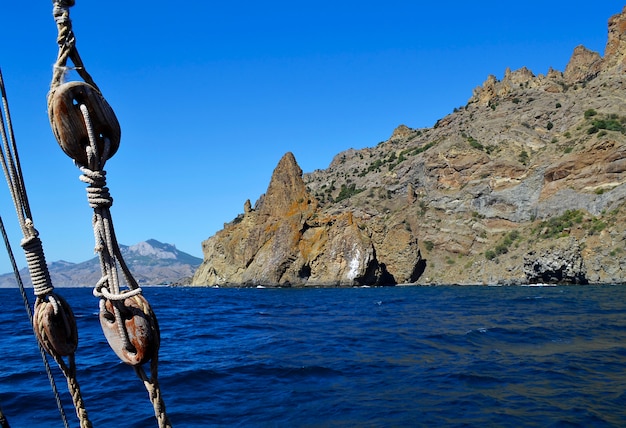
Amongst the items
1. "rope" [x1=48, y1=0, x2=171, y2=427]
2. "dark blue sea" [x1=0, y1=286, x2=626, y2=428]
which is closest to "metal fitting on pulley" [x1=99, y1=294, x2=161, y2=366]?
"rope" [x1=48, y1=0, x2=171, y2=427]

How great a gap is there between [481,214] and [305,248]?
28.5 m

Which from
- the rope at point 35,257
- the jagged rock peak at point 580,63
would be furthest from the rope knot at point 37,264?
the jagged rock peak at point 580,63

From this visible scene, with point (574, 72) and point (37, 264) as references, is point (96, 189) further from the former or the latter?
point (574, 72)

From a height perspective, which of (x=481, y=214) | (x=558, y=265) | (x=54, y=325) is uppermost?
(x=481, y=214)

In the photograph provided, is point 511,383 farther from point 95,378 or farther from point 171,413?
point 95,378

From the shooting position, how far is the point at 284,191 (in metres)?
85.0

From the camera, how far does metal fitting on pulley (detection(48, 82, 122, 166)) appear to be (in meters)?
2.68

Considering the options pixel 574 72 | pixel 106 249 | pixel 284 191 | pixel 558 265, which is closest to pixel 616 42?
pixel 574 72

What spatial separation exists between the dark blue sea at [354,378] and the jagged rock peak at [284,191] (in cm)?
6302

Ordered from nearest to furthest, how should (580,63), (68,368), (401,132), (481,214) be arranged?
(68,368), (481,214), (580,63), (401,132)

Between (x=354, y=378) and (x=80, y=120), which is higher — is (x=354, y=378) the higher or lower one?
the lower one

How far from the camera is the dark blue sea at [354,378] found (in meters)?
9.52

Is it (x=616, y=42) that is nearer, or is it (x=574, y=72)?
(x=616, y=42)

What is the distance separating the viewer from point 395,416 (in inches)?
374
